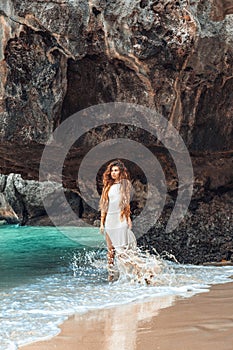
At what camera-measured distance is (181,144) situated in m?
6.48

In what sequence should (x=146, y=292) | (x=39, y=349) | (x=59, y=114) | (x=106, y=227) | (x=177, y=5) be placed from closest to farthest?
(x=39, y=349) < (x=146, y=292) < (x=177, y=5) < (x=106, y=227) < (x=59, y=114)

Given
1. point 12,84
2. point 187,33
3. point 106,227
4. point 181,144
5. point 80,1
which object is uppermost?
point 80,1

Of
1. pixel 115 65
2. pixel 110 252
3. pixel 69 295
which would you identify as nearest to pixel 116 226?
pixel 110 252

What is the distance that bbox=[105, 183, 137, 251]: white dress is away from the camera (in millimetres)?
5766

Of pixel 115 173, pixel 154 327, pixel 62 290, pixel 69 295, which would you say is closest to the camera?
pixel 154 327

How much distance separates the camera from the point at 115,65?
5.90 metres

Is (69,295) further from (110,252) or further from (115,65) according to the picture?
(115,65)

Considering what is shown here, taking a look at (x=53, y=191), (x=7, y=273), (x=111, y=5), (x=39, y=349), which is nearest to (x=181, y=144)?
(x=111, y=5)

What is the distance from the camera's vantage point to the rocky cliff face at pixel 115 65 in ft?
18.2

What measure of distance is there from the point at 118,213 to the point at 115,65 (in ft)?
6.13

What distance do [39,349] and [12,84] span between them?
4.00 m

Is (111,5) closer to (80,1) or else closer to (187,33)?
(80,1)

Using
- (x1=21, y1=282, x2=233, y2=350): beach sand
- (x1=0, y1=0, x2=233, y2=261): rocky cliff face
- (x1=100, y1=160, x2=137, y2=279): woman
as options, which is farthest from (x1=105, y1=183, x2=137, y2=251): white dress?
(x1=21, y1=282, x2=233, y2=350): beach sand

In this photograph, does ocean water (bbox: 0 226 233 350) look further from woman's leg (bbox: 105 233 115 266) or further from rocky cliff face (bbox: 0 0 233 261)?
rocky cliff face (bbox: 0 0 233 261)
